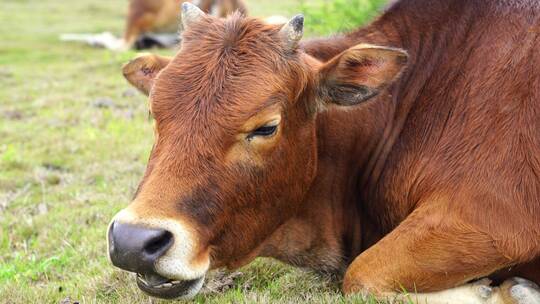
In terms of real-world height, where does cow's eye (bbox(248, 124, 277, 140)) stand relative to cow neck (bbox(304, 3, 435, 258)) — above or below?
above

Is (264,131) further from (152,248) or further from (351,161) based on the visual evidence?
(351,161)

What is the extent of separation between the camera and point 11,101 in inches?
523

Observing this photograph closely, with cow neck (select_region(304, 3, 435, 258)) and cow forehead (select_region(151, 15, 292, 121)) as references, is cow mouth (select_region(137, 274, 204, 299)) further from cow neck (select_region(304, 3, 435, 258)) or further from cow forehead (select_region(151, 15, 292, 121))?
cow neck (select_region(304, 3, 435, 258))

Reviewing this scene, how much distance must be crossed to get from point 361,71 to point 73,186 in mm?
4827

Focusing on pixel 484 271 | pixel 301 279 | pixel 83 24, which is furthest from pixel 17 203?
pixel 83 24

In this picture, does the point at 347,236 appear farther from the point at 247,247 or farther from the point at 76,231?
the point at 76,231

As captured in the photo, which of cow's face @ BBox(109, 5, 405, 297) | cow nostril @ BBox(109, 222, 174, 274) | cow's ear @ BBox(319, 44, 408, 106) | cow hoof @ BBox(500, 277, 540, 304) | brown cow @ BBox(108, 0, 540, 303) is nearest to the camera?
cow nostril @ BBox(109, 222, 174, 274)

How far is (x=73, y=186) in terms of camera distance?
8.30 metres

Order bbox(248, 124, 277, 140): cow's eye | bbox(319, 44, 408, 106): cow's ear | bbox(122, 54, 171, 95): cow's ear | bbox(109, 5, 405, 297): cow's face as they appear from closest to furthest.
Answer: bbox(109, 5, 405, 297): cow's face → bbox(248, 124, 277, 140): cow's eye → bbox(319, 44, 408, 106): cow's ear → bbox(122, 54, 171, 95): cow's ear

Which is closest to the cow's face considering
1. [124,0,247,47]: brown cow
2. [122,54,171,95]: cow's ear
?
[122,54,171,95]: cow's ear

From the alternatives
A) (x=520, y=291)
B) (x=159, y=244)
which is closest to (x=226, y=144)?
(x=159, y=244)

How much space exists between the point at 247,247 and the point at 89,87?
33.7 feet

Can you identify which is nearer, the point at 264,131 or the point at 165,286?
the point at 165,286

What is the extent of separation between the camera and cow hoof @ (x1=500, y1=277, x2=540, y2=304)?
429cm
